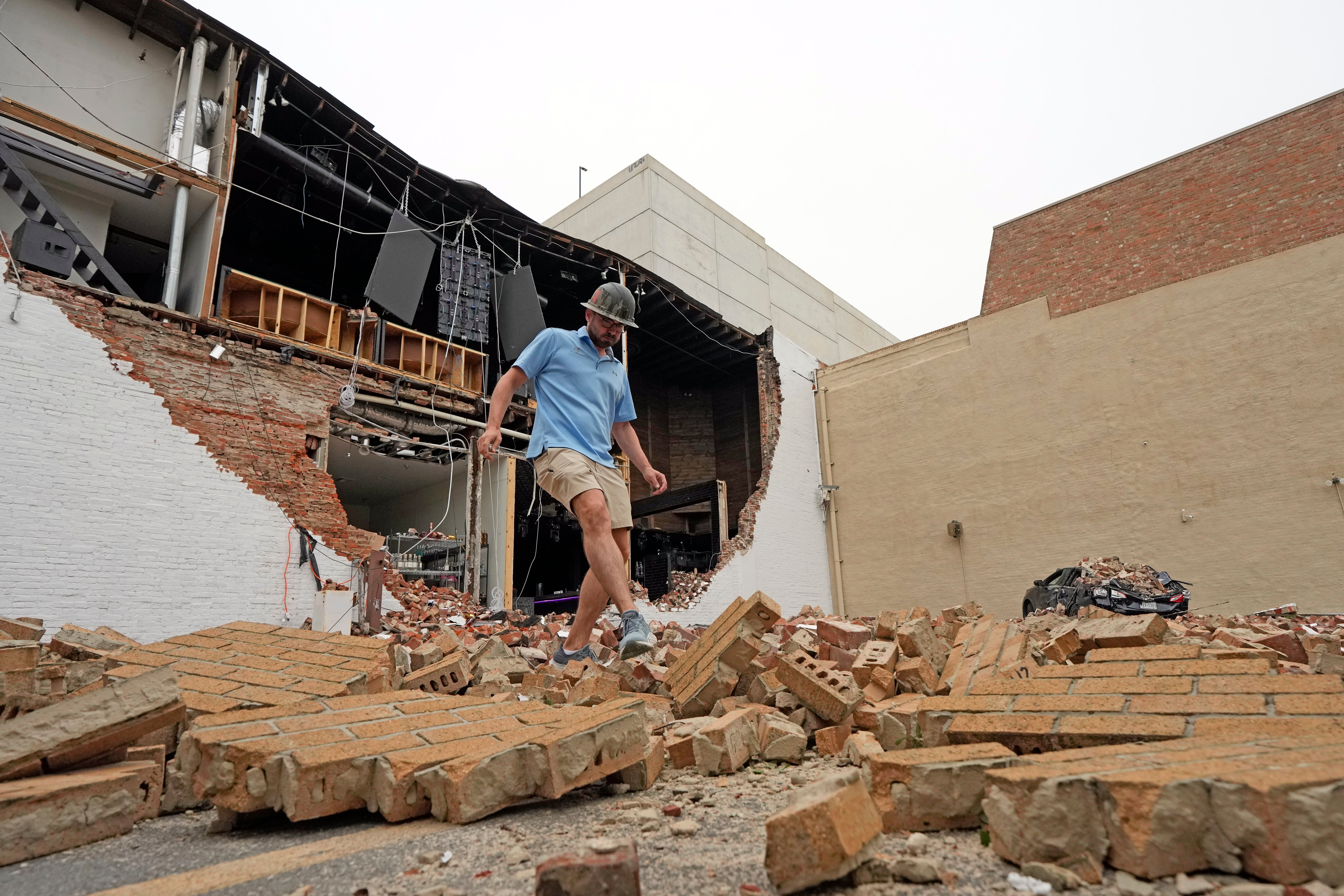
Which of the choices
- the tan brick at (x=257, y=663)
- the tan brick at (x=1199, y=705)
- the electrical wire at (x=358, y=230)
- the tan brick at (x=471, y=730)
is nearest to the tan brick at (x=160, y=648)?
the tan brick at (x=257, y=663)

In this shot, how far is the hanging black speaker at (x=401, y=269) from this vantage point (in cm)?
902

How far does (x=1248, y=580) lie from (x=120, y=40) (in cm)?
1582

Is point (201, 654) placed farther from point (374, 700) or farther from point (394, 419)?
point (394, 419)

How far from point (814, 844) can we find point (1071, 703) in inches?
50.2

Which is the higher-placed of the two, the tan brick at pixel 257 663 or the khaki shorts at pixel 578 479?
the khaki shorts at pixel 578 479

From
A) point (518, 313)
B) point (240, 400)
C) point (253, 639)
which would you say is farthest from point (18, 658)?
point (518, 313)

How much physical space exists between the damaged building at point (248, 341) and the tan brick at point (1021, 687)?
598 cm

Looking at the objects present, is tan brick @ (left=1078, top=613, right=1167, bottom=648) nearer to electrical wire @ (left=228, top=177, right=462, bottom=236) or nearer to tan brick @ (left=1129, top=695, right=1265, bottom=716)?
tan brick @ (left=1129, top=695, right=1265, bottom=716)

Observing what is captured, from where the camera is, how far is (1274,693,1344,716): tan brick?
181 cm

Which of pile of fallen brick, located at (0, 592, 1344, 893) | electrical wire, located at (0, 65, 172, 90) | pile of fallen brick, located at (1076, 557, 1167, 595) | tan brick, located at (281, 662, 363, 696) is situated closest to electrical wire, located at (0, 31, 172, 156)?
electrical wire, located at (0, 65, 172, 90)

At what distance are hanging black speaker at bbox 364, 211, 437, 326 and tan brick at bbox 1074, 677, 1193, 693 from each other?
8653mm

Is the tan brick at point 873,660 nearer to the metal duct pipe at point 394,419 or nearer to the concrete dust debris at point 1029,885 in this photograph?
the concrete dust debris at point 1029,885

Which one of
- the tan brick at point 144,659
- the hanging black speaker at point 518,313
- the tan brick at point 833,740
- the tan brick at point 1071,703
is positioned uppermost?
the hanging black speaker at point 518,313

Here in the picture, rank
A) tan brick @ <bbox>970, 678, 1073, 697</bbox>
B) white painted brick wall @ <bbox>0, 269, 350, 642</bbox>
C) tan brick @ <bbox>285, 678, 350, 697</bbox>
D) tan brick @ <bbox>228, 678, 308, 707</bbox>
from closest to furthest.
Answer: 1. tan brick @ <bbox>970, 678, 1073, 697</bbox>
2. tan brick @ <bbox>228, 678, 308, 707</bbox>
3. tan brick @ <bbox>285, 678, 350, 697</bbox>
4. white painted brick wall @ <bbox>0, 269, 350, 642</bbox>
